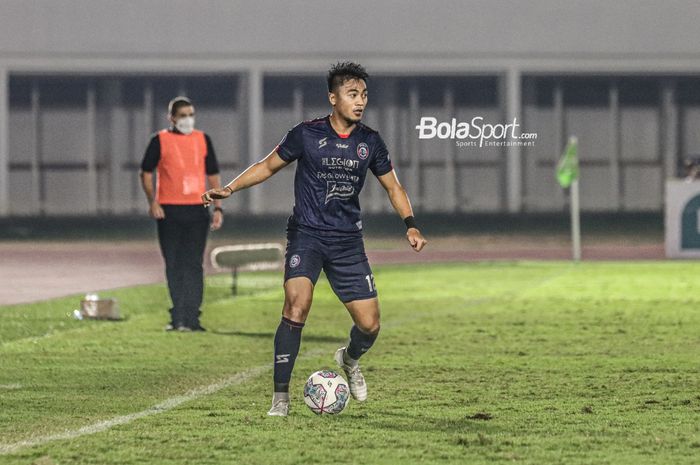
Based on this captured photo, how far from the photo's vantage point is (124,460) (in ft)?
26.8

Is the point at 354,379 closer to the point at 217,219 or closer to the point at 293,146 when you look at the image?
the point at 293,146

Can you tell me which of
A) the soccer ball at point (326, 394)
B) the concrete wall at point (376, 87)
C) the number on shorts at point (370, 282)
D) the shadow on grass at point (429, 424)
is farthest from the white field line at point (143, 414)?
the concrete wall at point (376, 87)

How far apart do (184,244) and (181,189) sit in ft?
1.71

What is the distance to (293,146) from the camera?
9.67 meters

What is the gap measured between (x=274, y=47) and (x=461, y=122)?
6907 millimetres

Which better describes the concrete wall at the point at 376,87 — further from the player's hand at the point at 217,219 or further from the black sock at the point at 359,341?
the black sock at the point at 359,341

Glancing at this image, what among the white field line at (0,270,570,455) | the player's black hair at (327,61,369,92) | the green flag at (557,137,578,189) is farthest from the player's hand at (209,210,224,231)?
the green flag at (557,137,578,189)

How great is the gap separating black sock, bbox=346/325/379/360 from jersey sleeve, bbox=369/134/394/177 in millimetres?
963

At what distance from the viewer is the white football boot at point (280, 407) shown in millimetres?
9648

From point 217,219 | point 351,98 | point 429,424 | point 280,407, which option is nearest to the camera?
point 429,424

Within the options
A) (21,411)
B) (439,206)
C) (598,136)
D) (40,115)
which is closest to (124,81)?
(40,115)

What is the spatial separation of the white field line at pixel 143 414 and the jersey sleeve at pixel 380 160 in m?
1.94

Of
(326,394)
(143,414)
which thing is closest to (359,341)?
(326,394)

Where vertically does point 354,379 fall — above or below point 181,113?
below
